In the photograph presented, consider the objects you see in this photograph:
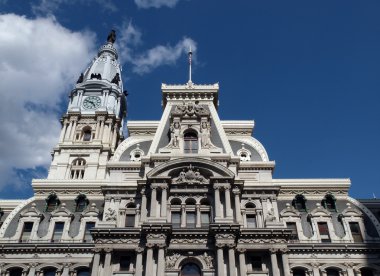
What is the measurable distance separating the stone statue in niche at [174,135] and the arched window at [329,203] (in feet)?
56.8

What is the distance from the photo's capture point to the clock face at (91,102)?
11838 centimetres

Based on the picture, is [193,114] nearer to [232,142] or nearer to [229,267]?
[232,142]

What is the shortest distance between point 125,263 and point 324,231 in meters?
20.6

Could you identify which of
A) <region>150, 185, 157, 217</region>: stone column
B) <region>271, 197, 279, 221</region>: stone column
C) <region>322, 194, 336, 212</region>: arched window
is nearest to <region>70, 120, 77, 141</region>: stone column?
<region>150, 185, 157, 217</region>: stone column

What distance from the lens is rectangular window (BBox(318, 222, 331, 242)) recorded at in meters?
48.4

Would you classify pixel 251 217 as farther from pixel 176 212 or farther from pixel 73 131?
pixel 73 131

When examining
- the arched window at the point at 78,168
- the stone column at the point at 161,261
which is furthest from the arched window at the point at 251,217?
the arched window at the point at 78,168

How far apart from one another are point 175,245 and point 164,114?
17877mm

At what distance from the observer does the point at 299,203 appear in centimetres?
5175

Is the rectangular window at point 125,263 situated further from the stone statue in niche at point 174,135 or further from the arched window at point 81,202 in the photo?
the stone statue in niche at point 174,135

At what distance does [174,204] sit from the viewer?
47.5m

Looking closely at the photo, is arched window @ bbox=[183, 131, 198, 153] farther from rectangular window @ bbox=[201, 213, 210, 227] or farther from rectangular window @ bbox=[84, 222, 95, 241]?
rectangular window @ bbox=[84, 222, 95, 241]

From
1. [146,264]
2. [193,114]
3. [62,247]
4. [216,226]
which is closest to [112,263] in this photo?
[146,264]

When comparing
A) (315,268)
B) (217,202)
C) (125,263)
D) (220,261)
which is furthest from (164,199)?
(315,268)
